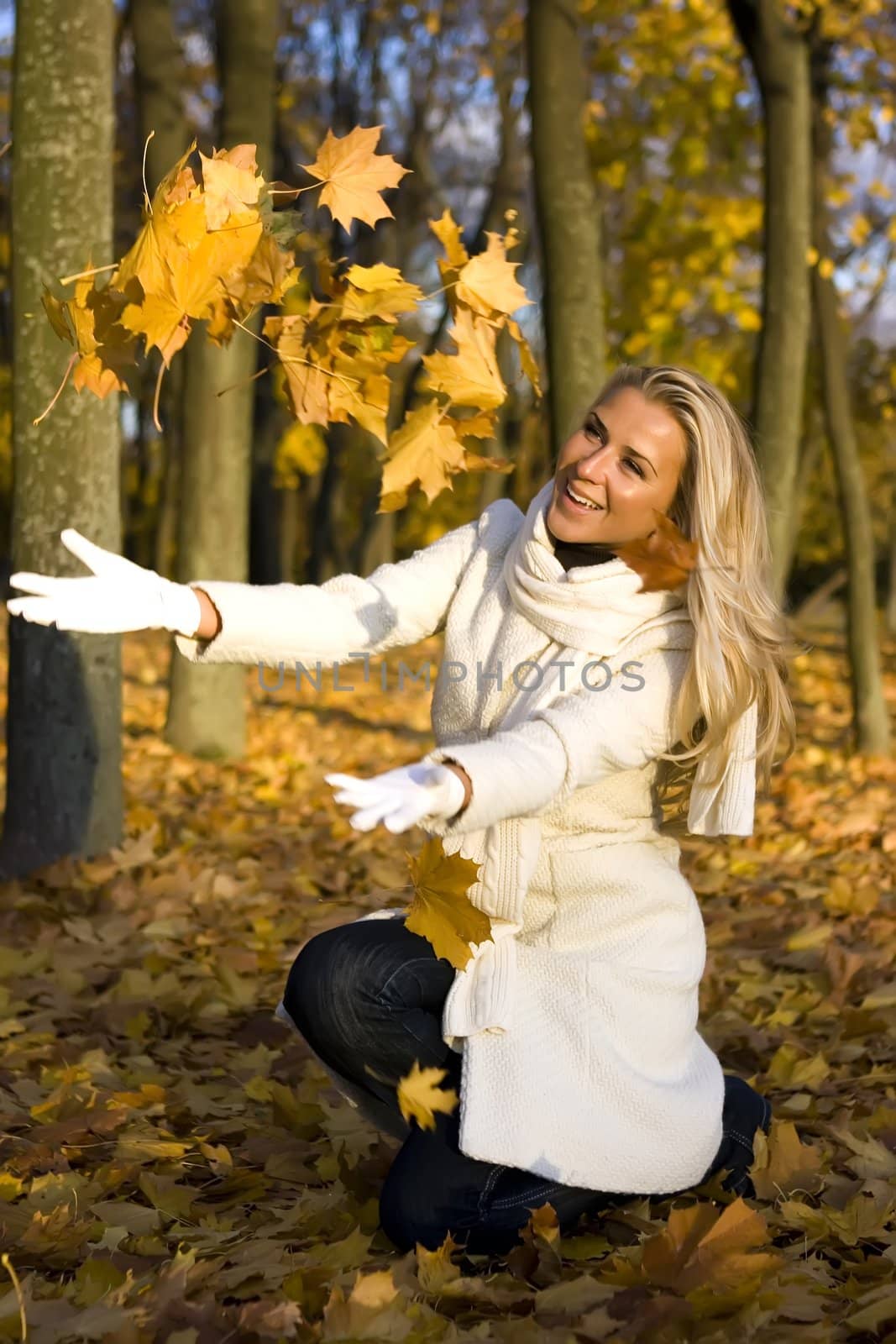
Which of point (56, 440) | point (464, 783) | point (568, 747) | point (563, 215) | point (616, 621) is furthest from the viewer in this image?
point (563, 215)

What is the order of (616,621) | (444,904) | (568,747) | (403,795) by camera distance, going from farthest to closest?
(616,621), (568,747), (444,904), (403,795)

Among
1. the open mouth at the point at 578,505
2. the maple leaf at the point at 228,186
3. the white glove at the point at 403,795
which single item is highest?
the maple leaf at the point at 228,186

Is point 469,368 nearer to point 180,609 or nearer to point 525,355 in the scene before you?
point 525,355

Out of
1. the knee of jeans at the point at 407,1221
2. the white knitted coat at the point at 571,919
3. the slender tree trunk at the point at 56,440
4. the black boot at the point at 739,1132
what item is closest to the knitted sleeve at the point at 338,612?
A: the white knitted coat at the point at 571,919

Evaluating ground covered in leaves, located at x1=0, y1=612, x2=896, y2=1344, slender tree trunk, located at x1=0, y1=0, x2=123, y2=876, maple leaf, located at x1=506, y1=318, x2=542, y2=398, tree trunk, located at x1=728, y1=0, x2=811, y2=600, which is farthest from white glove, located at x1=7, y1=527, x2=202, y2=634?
tree trunk, located at x1=728, y1=0, x2=811, y2=600

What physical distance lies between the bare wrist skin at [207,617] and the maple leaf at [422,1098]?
81 cm

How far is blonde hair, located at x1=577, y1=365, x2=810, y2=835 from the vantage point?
2.48m

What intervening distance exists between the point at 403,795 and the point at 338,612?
0.76 metres

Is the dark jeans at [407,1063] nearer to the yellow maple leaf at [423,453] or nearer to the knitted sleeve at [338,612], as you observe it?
the knitted sleeve at [338,612]

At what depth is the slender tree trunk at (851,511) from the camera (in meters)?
7.79

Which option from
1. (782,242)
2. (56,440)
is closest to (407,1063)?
(56,440)

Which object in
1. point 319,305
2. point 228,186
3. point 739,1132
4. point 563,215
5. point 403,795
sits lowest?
point 739,1132

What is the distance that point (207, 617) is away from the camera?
242 centimetres

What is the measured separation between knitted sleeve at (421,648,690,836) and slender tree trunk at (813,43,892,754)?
18.2ft
